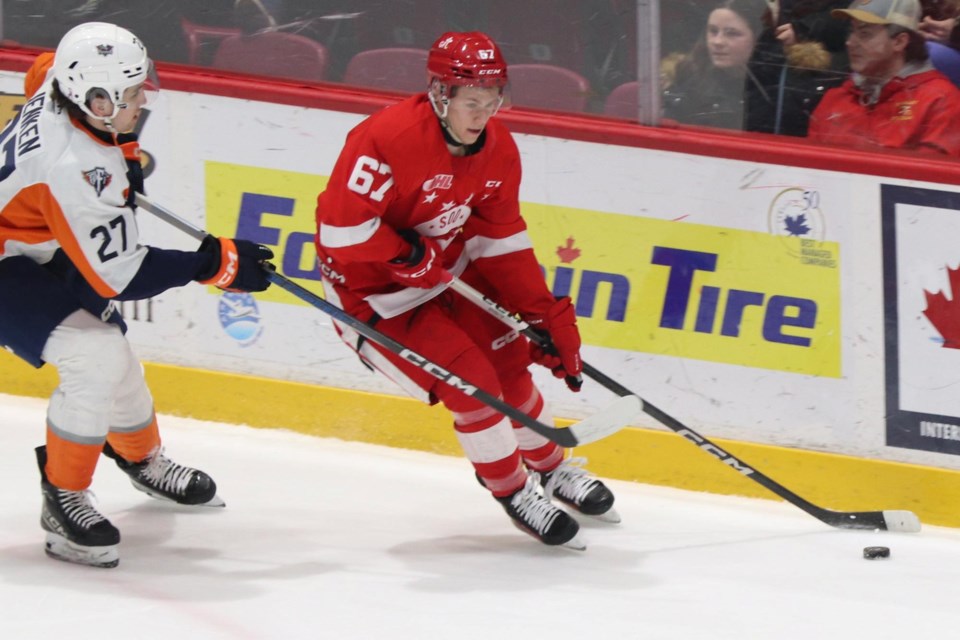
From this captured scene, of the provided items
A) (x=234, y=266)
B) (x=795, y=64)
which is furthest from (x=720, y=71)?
(x=234, y=266)

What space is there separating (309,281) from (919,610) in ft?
6.54

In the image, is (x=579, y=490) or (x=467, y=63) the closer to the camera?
(x=467, y=63)

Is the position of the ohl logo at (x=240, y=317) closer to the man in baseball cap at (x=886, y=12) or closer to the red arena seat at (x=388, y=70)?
the red arena seat at (x=388, y=70)

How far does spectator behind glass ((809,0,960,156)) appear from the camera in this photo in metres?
→ 3.58

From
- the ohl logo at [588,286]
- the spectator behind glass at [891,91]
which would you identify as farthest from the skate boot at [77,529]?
the spectator behind glass at [891,91]

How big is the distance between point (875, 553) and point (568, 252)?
3.87 ft

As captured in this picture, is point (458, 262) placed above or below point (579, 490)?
above

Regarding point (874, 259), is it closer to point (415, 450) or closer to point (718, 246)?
point (718, 246)

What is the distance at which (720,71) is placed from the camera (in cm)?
379

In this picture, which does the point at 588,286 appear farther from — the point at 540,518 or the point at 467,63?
Result: the point at 467,63

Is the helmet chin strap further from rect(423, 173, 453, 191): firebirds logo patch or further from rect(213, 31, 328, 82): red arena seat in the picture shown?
rect(213, 31, 328, 82): red arena seat

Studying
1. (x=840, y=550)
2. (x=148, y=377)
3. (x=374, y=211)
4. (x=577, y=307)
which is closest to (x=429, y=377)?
(x=374, y=211)

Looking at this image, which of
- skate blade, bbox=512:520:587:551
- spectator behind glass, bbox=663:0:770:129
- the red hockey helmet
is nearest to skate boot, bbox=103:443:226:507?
skate blade, bbox=512:520:587:551

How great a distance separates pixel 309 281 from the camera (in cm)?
414
